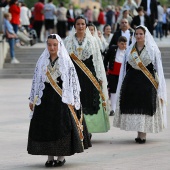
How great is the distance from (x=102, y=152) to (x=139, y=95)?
4.37 ft

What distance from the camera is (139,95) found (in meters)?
12.7

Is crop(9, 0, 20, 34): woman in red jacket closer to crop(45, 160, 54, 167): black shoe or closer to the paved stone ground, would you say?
the paved stone ground

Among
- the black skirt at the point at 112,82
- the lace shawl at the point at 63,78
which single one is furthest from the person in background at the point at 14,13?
the lace shawl at the point at 63,78

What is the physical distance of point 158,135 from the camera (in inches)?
535

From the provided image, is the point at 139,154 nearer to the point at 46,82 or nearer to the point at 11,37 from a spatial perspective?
the point at 46,82

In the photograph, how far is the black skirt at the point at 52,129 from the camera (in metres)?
10.2

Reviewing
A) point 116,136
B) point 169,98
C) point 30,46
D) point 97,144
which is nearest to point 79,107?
point 97,144

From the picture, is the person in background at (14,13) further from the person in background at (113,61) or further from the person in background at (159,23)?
the person in background at (113,61)

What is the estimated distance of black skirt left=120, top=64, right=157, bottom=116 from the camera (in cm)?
1266

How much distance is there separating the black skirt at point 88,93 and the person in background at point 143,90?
0.40 metres

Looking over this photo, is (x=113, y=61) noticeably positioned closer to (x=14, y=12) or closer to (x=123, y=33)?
(x=123, y=33)

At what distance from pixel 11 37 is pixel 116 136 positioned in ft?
42.7

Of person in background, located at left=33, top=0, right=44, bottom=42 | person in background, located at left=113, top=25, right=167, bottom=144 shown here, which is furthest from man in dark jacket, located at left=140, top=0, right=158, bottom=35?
person in background, located at left=113, top=25, right=167, bottom=144

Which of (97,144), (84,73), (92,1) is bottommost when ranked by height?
(92,1)
